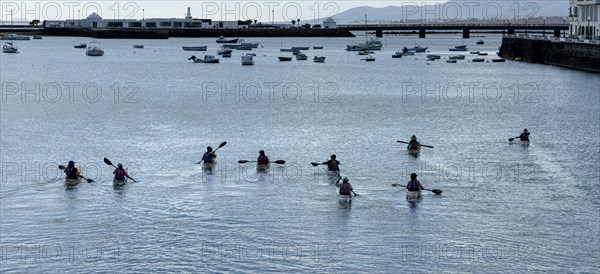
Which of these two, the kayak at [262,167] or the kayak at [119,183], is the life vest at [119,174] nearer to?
the kayak at [119,183]

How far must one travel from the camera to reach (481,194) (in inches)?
1670

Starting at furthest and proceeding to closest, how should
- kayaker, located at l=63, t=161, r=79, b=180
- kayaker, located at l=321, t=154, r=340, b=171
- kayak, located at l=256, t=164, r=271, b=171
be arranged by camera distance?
kayak, located at l=256, t=164, r=271, b=171, kayaker, located at l=321, t=154, r=340, b=171, kayaker, located at l=63, t=161, r=79, b=180

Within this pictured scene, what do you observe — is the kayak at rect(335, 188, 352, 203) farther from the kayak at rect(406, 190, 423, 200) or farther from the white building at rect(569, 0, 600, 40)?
the white building at rect(569, 0, 600, 40)

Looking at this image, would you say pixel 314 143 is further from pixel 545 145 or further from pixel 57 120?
pixel 57 120

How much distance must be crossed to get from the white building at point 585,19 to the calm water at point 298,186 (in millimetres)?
35070

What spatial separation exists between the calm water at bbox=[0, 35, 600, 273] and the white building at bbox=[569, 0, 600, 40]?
35.1 metres

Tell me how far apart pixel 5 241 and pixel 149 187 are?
9956 millimetres

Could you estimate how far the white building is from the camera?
416 ft

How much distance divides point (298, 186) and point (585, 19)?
3953 inches

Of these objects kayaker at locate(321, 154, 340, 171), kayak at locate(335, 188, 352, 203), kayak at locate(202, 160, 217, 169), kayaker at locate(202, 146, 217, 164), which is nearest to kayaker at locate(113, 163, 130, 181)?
kayak at locate(202, 160, 217, 169)

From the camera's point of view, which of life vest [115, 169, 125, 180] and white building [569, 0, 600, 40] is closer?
life vest [115, 169, 125, 180]

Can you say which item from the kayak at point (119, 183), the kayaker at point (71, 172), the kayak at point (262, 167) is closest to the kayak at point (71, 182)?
the kayaker at point (71, 172)

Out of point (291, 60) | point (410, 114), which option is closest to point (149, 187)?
point (410, 114)

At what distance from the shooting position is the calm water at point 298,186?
108 ft
